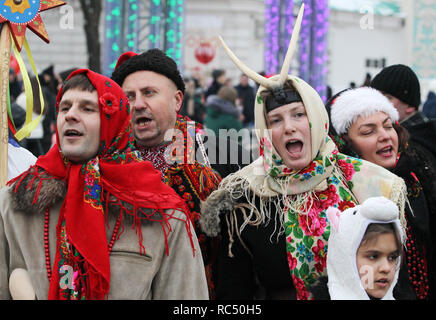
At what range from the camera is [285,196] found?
9.52 feet

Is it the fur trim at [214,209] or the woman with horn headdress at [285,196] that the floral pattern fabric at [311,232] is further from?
the fur trim at [214,209]

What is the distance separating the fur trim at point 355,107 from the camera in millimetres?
3414

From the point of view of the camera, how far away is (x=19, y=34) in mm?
3389

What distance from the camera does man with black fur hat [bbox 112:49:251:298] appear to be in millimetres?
3277

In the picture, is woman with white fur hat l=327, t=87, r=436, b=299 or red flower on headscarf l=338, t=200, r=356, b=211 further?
woman with white fur hat l=327, t=87, r=436, b=299

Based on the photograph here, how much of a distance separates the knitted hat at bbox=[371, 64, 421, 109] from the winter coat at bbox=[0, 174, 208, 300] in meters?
2.55

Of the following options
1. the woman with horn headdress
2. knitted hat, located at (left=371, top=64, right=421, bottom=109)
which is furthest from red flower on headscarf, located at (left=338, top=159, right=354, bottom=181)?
knitted hat, located at (left=371, top=64, right=421, bottom=109)

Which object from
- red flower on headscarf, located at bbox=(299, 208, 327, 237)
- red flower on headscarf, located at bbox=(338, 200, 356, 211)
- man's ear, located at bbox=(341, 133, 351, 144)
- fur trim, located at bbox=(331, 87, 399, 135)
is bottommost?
red flower on headscarf, located at bbox=(299, 208, 327, 237)

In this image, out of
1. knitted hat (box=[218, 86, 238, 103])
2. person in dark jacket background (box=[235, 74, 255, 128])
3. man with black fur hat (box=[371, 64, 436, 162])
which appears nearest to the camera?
man with black fur hat (box=[371, 64, 436, 162])

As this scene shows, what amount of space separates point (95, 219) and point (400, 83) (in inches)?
114

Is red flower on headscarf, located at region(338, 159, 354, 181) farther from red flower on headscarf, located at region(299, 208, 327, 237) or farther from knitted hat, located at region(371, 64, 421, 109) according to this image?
knitted hat, located at region(371, 64, 421, 109)

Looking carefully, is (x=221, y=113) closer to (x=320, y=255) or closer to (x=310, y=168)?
(x=310, y=168)

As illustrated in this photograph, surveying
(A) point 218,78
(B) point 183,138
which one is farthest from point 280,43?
(B) point 183,138

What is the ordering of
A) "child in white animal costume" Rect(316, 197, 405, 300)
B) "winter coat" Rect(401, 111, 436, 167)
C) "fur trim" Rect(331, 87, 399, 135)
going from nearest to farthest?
"child in white animal costume" Rect(316, 197, 405, 300)
"fur trim" Rect(331, 87, 399, 135)
"winter coat" Rect(401, 111, 436, 167)
